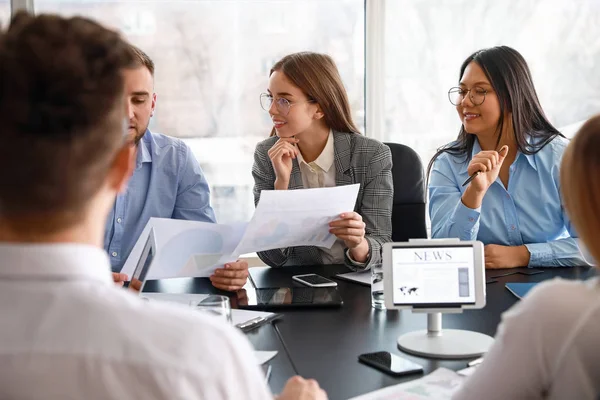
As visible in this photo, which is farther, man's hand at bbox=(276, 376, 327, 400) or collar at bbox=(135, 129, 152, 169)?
collar at bbox=(135, 129, 152, 169)

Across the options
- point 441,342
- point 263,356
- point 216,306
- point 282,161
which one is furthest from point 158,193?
point 441,342

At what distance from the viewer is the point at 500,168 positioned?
2592 mm

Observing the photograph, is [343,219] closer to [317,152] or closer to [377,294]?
[377,294]

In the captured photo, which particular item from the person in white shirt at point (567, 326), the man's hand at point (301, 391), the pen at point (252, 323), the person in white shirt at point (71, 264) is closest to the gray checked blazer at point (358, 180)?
the pen at point (252, 323)

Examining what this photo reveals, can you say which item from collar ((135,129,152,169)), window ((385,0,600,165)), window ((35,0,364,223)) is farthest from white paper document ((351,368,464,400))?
window ((385,0,600,165))

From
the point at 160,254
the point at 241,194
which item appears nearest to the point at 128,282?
the point at 160,254

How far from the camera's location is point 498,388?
3.40ft

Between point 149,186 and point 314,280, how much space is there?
779 mm

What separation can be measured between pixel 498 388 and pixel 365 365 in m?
0.43

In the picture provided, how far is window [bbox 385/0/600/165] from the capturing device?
3838mm

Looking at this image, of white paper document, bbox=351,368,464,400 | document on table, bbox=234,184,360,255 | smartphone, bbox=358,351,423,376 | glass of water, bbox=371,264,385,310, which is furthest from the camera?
document on table, bbox=234,184,360,255

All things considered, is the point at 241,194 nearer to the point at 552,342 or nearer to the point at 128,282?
the point at 128,282

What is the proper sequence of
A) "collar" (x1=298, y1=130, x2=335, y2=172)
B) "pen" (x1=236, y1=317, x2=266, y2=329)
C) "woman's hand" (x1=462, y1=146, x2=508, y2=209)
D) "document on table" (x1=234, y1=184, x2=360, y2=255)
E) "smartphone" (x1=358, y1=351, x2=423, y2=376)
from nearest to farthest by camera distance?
"smartphone" (x1=358, y1=351, x2=423, y2=376) → "pen" (x1=236, y1=317, x2=266, y2=329) → "document on table" (x1=234, y1=184, x2=360, y2=255) → "woman's hand" (x1=462, y1=146, x2=508, y2=209) → "collar" (x1=298, y1=130, x2=335, y2=172)

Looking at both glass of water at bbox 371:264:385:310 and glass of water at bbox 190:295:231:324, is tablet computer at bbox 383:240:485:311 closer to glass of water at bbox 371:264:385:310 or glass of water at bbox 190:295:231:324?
glass of water at bbox 371:264:385:310
